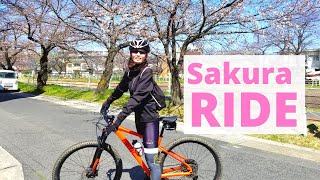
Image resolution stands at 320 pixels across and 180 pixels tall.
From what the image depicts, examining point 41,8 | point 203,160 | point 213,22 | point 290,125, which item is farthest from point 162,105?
point 41,8

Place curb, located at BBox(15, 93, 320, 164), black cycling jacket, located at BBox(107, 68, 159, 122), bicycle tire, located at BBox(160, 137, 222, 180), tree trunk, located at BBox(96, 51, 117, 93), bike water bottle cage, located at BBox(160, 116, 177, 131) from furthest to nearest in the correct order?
tree trunk, located at BBox(96, 51, 117, 93), curb, located at BBox(15, 93, 320, 164), bicycle tire, located at BBox(160, 137, 222, 180), bike water bottle cage, located at BBox(160, 116, 177, 131), black cycling jacket, located at BBox(107, 68, 159, 122)

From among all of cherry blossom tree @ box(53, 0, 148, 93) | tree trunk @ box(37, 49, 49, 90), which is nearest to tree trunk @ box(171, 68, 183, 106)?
cherry blossom tree @ box(53, 0, 148, 93)

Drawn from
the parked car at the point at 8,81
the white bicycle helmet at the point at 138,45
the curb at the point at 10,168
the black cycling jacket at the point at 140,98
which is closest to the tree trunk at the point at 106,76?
the parked car at the point at 8,81

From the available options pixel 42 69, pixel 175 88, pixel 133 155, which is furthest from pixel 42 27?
pixel 133 155

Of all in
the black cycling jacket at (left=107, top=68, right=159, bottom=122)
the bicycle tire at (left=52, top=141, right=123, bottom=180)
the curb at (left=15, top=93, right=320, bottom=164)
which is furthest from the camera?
the curb at (left=15, top=93, right=320, bottom=164)

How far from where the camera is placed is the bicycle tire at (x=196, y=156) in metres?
3.57

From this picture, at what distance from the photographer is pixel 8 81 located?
2372cm

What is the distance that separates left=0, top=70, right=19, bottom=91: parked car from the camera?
23466 mm

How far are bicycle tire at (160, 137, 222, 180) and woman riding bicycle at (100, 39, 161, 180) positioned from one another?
27 centimetres

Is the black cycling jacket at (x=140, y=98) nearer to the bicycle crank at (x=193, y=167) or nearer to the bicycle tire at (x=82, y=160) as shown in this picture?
the bicycle tire at (x=82, y=160)

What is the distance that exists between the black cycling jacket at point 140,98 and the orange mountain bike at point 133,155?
238 millimetres

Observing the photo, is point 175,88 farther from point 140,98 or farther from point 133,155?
point 140,98

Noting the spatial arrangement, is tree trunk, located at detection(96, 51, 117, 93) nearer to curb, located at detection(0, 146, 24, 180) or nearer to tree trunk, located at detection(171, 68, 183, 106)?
tree trunk, located at detection(171, 68, 183, 106)

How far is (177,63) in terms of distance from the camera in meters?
11.0
